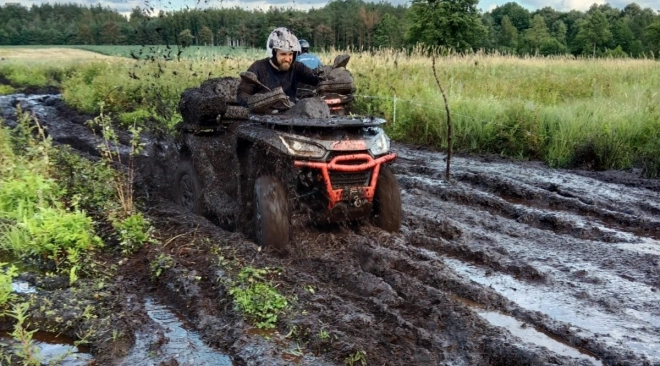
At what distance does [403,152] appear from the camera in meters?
11.4

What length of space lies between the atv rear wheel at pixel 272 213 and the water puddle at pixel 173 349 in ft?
3.93

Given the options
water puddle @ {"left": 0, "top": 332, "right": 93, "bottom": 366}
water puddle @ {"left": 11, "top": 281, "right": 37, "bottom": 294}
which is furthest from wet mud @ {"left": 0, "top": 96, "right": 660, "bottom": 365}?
water puddle @ {"left": 11, "top": 281, "right": 37, "bottom": 294}

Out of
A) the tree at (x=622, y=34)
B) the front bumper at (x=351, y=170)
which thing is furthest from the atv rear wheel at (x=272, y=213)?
the tree at (x=622, y=34)

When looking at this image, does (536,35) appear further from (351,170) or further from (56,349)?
Result: (56,349)

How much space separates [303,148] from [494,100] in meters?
7.65

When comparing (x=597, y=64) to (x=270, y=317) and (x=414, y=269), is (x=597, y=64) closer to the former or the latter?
(x=414, y=269)

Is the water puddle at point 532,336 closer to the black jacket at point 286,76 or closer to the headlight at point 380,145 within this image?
the headlight at point 380,145

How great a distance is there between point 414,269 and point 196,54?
1395cm

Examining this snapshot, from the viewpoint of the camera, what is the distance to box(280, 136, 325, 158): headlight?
203 inches

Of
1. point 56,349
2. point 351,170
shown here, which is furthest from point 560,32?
point 56,349

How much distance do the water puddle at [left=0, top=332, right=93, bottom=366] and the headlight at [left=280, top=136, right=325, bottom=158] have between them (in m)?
2.18

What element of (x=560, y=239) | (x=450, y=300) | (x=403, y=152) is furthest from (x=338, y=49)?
(x=450, y=300)

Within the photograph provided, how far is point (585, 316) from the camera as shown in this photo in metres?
4.42

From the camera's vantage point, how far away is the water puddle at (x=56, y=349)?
3807 mm
